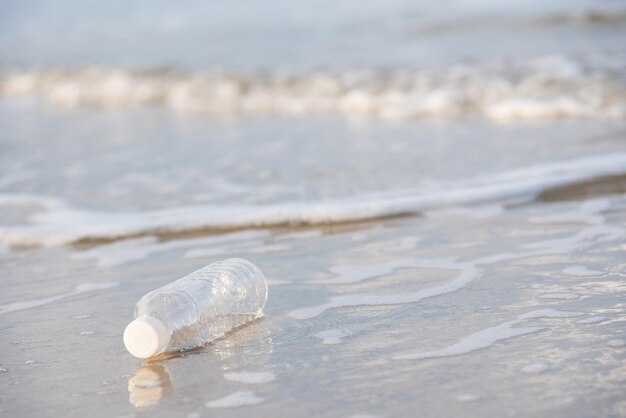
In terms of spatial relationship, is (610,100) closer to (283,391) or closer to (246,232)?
(246,232)

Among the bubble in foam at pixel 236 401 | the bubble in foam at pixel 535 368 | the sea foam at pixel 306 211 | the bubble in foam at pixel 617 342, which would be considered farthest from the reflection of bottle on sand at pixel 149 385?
the sea foam at pixel 306 211

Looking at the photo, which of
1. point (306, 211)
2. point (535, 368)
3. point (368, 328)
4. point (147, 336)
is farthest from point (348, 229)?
point (535, 368)

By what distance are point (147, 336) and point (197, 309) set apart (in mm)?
288

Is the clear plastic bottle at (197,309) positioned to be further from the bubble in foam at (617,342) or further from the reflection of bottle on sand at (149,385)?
the bubble in foam at (617,342)

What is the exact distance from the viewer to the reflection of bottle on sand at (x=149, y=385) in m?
2.68

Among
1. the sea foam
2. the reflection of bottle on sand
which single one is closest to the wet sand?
the reflection of bottle on sand

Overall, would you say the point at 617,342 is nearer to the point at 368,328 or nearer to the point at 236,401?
the point at 368,328

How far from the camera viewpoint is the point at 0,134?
888 cm

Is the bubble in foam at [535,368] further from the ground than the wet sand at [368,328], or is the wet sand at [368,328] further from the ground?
the wet sand at [368,328]

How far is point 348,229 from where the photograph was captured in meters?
4.60

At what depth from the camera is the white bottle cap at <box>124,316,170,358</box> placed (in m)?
2.85

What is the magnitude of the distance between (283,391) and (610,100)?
17.2ft

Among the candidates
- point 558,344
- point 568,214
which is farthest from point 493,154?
point 558,344

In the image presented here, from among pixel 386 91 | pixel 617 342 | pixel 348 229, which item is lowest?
pixel 617 342
